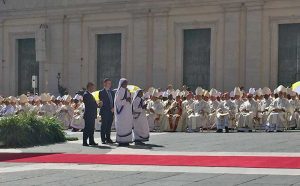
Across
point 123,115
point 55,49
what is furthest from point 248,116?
point 55,49

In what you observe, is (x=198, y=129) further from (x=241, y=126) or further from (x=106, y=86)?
(x=106, y=86)

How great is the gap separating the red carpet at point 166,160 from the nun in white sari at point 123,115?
10.5 ft

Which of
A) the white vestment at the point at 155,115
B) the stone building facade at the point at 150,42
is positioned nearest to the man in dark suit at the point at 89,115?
the white vestment at the point at 155,115

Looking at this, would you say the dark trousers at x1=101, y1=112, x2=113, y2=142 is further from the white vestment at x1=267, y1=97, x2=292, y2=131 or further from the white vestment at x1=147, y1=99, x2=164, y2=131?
the white vestment at x1=267, y1=97, x2=292, y2=131

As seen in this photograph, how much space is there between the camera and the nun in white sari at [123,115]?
63.1ft

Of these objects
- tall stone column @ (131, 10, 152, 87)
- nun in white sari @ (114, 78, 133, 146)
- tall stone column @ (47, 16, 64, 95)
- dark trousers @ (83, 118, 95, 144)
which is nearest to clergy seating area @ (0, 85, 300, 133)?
dark trousers @ (83, 118, 95, 144)

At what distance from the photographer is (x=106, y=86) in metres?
20.2

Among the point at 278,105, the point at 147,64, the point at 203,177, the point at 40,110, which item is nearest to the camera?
the point at 203,177

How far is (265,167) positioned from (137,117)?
766 centimetres

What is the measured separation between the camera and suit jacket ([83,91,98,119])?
63.9 ft

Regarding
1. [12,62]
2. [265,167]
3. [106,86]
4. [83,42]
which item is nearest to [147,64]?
[83,42]

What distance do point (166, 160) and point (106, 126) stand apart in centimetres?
588

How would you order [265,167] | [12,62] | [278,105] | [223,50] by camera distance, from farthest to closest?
[12,62] < [223,50] < [278,105] < [265,167]

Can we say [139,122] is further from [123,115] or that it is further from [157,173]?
[157,173]
